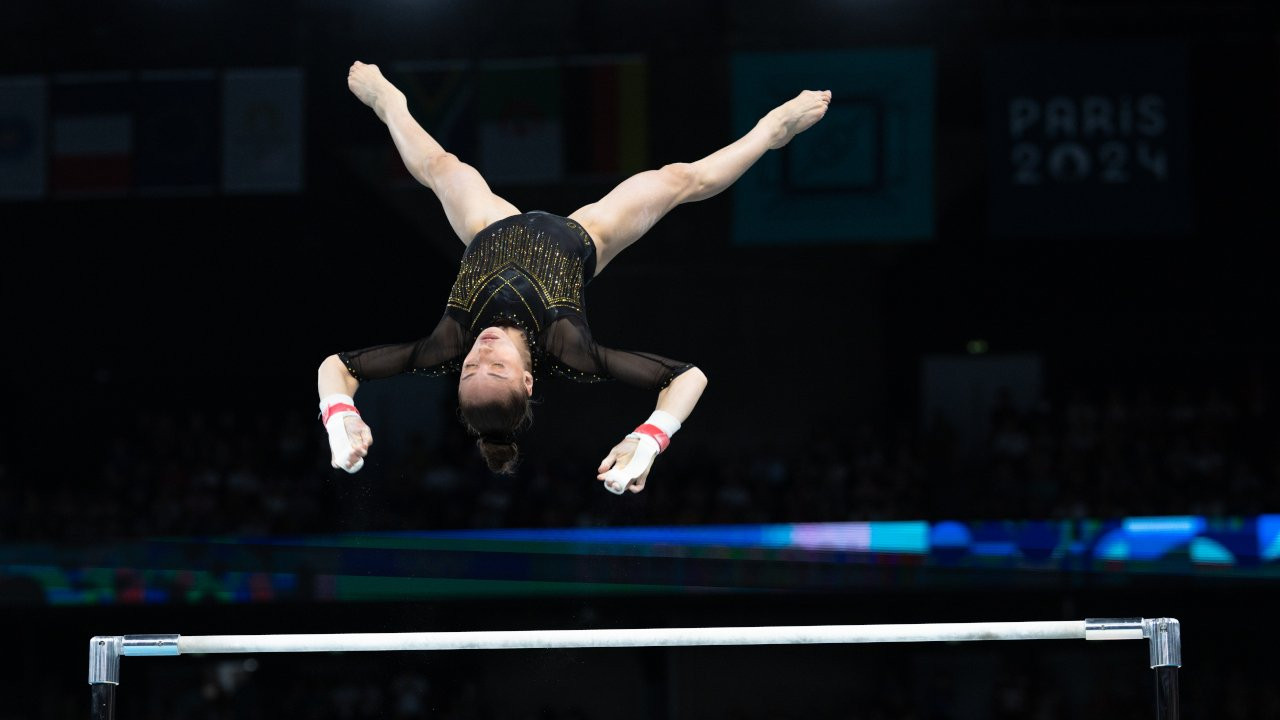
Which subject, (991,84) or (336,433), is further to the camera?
(991,84)

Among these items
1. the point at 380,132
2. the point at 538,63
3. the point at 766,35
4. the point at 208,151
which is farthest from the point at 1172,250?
the point at 208,151

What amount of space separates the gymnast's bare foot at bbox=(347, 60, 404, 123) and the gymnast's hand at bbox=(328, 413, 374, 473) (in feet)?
6.43

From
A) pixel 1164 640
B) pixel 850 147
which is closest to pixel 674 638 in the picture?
pixel 1164 640

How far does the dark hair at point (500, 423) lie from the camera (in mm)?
4812

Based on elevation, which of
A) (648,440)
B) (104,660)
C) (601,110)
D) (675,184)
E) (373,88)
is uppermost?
(601,110)

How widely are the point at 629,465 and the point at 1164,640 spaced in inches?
82.5

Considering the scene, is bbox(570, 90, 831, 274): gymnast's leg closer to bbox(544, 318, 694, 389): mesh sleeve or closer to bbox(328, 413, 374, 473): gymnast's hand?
bbox(544, 318, 694, 389): mesh sleeve

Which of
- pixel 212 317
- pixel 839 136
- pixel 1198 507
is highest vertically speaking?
pixel 839 136

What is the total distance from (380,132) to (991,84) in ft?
20.3

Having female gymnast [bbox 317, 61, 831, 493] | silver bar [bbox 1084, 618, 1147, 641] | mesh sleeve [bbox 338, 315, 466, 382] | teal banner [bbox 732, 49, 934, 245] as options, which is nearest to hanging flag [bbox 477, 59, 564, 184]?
teal banner [bbox 732, 49, 934, 245]

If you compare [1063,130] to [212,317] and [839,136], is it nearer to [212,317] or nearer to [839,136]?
[839,136]

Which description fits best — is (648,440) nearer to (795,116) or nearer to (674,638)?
(674,638)

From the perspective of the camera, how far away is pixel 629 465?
15.6 ft

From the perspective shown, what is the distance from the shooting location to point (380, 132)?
47.2 ft
